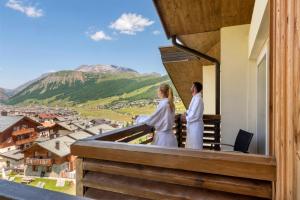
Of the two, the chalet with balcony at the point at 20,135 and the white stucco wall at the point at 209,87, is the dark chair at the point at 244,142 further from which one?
the chalet with balcony at the point at 20,135

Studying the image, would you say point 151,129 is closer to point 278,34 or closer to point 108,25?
point 278,34

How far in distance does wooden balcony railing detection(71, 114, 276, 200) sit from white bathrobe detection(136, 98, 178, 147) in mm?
1090

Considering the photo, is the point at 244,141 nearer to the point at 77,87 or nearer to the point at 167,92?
the point at 167,92

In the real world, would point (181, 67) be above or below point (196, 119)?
above

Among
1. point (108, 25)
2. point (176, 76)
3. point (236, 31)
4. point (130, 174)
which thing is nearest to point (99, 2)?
point (108, 25)

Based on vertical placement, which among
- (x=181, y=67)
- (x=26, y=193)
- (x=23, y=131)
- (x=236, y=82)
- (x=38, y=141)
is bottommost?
(x=38, y=141)

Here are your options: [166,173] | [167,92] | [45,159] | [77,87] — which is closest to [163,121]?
[167,92]

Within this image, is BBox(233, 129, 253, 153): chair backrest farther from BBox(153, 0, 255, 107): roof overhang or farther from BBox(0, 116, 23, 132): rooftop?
BBox(0, 116, 23, 132): rooftop

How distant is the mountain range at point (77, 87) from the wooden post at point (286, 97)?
746cm

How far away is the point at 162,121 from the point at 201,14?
6.21 feet

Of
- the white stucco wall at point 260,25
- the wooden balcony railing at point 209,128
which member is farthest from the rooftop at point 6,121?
the white stucco wall at point 260,25

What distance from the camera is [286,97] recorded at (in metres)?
0.94

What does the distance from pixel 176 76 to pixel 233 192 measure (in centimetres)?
728

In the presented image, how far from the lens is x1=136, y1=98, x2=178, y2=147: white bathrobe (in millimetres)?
2824
